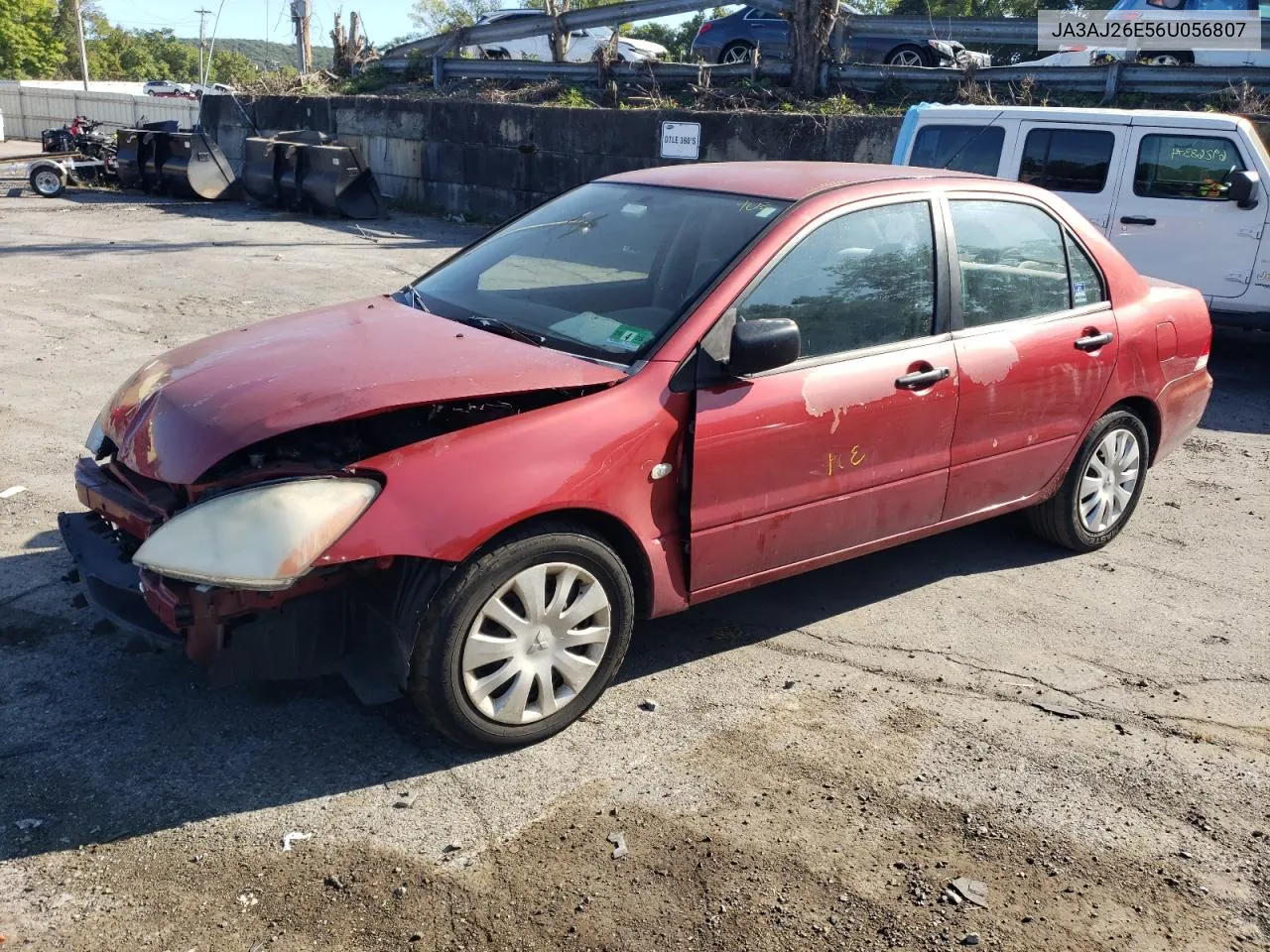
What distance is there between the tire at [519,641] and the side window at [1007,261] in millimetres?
1986

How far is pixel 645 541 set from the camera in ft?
12.3

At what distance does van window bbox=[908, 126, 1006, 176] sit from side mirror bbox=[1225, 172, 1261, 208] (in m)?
1.78

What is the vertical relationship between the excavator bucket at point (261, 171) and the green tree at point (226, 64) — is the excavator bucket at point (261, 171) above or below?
below

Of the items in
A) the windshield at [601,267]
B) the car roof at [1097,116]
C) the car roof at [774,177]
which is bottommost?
the windshield at [601,267]

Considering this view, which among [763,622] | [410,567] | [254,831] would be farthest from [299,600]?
[763,622]

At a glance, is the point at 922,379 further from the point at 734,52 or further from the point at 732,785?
the point at 734,52

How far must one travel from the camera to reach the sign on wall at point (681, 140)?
50.1 ft

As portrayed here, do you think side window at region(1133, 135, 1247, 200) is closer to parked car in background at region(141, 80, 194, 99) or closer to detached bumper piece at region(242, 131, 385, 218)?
detached bumper piece at region(242, 131, 385, 218)

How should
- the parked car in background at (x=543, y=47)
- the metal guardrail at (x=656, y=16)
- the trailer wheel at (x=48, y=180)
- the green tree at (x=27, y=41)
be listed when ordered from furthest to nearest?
the green tree at (x=27, y=41)
the parked car in background at (x=543, y=47)
the trailer wheel at (x=48, y=180)
the metal guardrail at (x=656, y=16)

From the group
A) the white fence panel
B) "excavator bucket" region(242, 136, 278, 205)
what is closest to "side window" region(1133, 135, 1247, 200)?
"excavator bucket" region(242, 136, 278, 205)

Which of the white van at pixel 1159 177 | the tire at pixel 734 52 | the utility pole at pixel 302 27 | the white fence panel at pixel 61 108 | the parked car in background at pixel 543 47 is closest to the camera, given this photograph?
the white van at pixel 1159 177

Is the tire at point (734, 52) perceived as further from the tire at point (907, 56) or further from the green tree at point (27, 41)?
the green tree at point (27, 41)

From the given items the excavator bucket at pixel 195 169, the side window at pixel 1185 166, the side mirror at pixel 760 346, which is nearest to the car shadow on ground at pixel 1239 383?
the side window at pixel 1185 166

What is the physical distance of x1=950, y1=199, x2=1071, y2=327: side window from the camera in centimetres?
466
